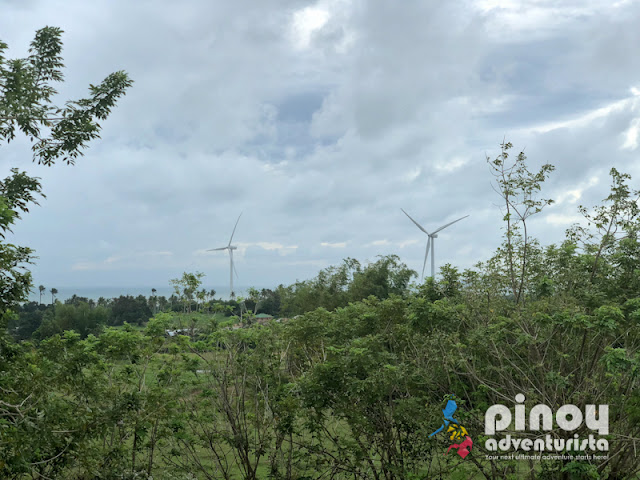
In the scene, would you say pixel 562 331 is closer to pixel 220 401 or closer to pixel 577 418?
pixel 577 418

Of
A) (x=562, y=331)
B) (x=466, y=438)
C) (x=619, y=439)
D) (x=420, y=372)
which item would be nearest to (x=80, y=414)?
(x=420, y=372)

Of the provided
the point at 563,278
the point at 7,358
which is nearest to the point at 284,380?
the point at 7,358

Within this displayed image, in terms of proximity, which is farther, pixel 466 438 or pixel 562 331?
pixel 466 438

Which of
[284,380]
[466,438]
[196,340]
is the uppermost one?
[196,340]

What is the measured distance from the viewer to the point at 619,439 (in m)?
6.54

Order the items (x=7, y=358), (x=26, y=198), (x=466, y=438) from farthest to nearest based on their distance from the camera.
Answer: (x=26, y=198), (x=466, y=438), (x=7, y=358)

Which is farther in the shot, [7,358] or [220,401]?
[220,401]

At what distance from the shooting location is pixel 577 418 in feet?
22.0

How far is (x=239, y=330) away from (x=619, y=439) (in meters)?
5.18

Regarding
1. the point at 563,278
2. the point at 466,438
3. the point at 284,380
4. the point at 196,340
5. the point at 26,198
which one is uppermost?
the point at 26,198

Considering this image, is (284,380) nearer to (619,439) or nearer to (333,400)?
(333,400)

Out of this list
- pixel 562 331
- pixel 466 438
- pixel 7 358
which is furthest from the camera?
pixel 466 438

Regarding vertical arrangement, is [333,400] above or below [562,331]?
below

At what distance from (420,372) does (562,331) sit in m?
1.92
